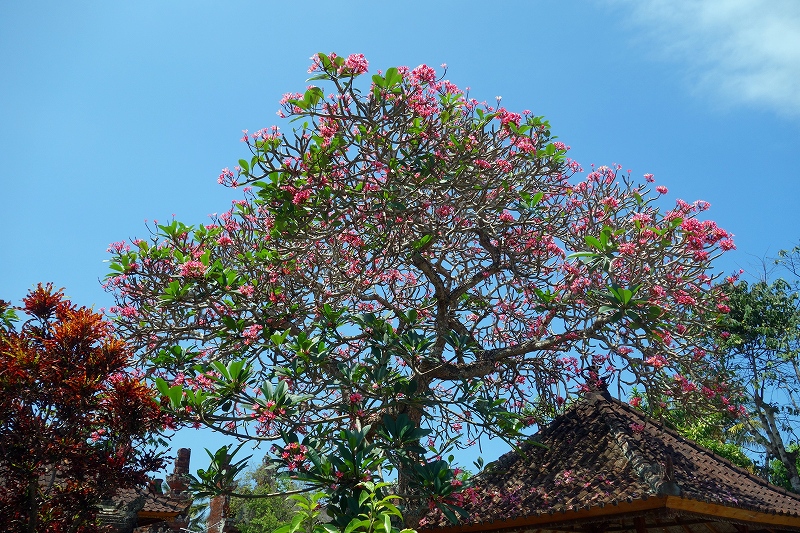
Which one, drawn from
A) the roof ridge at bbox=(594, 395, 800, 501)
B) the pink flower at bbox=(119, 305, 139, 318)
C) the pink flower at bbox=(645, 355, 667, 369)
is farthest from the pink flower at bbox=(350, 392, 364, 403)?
the roof ridge at bbox=(594, 395, 800, 501)

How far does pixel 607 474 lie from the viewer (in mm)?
6363

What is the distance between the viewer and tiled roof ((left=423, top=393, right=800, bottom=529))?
5.85 m

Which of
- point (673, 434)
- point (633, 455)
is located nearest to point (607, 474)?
point (633, 455)

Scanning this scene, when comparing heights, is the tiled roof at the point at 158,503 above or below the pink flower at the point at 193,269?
below

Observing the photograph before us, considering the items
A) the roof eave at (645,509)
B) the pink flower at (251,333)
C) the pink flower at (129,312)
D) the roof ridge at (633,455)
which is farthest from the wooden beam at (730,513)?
the pink flower at (129,312)

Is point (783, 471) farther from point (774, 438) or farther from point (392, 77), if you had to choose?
point (392, 77)

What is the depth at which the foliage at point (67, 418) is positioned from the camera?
17.2 feet

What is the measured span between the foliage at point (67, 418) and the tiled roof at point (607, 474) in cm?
349

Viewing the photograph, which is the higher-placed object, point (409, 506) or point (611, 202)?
point (611, 202)

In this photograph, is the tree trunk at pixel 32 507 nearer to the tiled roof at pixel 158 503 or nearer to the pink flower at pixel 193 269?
the pink flower at pixel 193 269

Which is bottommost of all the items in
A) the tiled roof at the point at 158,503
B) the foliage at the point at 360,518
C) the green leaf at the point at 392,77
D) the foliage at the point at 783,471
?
the foliage at the point at 783,471

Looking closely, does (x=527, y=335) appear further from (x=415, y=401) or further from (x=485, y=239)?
(x=415, y=401)

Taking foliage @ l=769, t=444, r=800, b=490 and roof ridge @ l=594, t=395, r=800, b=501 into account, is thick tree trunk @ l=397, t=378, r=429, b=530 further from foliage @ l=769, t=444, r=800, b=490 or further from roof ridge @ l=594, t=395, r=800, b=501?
foliage @ l=769, t=444, r=800, b=490

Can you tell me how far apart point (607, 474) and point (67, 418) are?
17.0 feet
